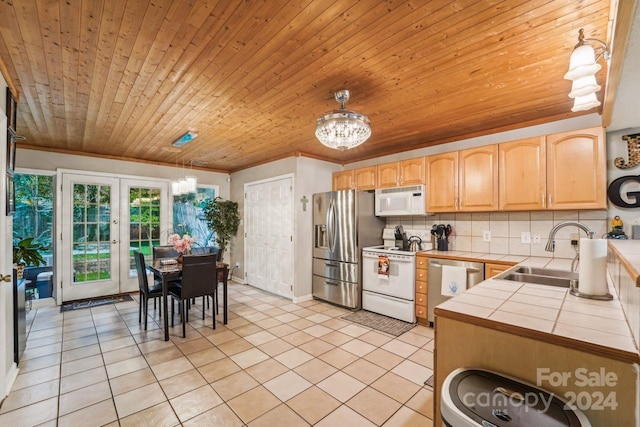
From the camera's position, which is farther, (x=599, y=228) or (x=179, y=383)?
(x=599, y=228)

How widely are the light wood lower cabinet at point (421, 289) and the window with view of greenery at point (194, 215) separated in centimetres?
404

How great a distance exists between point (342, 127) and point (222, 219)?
12.9 feet

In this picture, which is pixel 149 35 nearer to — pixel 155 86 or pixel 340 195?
pixel 155 86

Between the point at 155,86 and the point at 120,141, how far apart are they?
220cm

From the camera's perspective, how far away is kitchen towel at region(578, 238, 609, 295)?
4.62 ft

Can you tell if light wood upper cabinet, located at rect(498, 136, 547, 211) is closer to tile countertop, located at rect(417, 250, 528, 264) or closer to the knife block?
tile countertop, located at rect(417, 250, 528, 264)

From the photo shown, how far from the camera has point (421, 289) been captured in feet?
11.4

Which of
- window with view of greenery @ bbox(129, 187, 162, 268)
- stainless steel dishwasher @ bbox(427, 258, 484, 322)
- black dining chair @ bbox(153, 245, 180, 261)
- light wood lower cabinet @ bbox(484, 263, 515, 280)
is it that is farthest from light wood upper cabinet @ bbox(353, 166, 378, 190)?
window with view of greenery @ bbox(129, 187, 162, 268)

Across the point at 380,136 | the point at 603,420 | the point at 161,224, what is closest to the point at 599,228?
the point at 380,136

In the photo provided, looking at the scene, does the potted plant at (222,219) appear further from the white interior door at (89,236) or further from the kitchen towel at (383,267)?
the kitchen towel at (383,267)

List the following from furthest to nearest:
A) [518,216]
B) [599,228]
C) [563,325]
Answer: [518,216], [599,228], [563,325]

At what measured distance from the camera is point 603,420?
3.07 feet

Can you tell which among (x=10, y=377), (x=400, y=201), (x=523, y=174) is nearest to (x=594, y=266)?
(x=523, y=174)

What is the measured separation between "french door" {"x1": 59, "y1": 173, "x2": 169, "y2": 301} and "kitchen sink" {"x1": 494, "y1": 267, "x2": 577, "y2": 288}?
17.4ft
